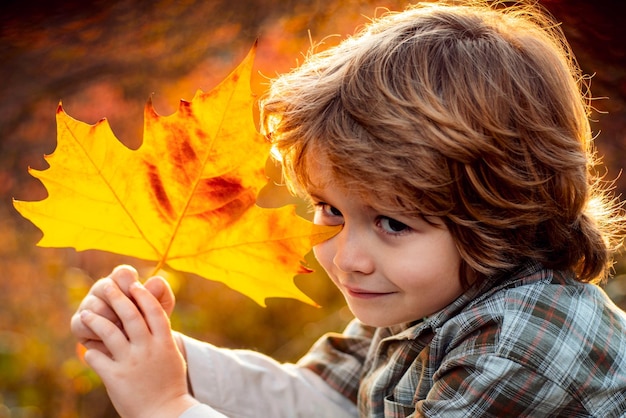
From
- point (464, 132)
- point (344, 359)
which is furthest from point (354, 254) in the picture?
point (344, 359)

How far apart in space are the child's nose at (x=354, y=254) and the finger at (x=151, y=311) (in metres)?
0.27

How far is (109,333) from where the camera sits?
3.68 ft

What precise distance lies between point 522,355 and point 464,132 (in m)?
0.31

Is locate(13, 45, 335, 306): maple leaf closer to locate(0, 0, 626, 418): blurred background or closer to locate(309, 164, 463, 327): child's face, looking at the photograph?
locate(309, 164, 463, 327): child's face

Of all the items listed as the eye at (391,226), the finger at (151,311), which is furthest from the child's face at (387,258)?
the finger at (151,311)

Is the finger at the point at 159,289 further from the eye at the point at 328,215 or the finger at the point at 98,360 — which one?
the eye at the point at 328,215

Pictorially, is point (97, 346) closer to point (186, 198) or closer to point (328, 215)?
point (186, 198)

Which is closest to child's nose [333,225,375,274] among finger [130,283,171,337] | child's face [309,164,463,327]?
child's face [309,164,463,327]

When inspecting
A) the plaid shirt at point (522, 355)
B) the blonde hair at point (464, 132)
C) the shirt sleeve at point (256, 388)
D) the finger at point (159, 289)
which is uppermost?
the blonde hair at point (464, 132)

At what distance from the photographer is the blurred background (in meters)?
1.23

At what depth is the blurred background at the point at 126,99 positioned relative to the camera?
1231mm

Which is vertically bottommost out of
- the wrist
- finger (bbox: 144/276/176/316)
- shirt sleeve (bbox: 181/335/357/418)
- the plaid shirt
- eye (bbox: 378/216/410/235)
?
shirt sleeve (bbox: 181/335/357/418)

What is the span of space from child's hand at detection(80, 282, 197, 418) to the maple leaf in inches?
3.4

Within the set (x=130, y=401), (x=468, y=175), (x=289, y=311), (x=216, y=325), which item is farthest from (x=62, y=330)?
(x=468, y=175)
